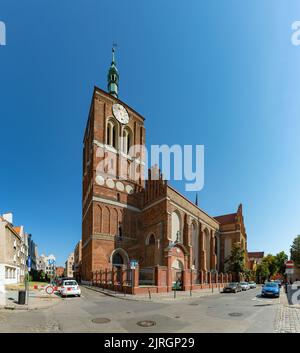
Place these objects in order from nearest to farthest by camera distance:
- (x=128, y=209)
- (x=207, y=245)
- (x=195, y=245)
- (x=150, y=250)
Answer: (x=150, y=250), (x=128, y=209), (x=195, y=245), (x=207, y=245)

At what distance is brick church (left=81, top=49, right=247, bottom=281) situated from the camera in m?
36.8

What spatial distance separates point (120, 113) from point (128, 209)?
1681 cm

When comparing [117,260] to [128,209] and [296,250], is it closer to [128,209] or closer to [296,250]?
[128,209]

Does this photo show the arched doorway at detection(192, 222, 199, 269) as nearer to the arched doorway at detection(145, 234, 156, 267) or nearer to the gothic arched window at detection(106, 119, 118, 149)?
the arched doorway at detection(145, 234, 156, 267)

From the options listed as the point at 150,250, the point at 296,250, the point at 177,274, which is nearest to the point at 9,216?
the point at 150,250

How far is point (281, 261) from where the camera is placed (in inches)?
3342

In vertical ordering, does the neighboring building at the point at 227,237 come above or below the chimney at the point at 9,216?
below

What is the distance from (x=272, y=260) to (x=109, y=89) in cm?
7158

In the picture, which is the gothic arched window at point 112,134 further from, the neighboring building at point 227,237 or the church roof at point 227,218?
the church roof at point 227,218

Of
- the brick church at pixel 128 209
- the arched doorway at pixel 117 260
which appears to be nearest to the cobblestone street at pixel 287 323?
the brick church at pixel 128 209

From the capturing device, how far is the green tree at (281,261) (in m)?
83.1

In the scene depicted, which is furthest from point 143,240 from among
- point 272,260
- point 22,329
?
point 272,260

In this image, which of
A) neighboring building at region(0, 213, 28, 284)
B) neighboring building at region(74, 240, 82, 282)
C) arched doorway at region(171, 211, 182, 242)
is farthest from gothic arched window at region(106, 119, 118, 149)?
neighboring building at region(74, 240, 82, 282)
